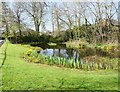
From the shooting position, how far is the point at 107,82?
5.38 meters

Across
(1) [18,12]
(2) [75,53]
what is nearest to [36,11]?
(1) [18,12]

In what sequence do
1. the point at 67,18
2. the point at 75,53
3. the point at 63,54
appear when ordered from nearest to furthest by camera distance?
1. the point at 63,54
2. the point at 75,53
3. the point at 67,18

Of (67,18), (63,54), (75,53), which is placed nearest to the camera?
(63,54)

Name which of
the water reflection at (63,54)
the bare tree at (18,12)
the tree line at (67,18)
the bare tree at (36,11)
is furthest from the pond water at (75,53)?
the bare tree at (18,12)

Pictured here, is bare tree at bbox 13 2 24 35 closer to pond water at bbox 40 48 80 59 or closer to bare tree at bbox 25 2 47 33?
bare tree at bbox 25 2 47 33

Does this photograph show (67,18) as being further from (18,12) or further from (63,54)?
(63,54)

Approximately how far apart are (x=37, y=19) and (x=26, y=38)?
3.52m

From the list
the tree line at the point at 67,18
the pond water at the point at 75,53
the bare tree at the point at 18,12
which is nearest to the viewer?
the pond water at the point at 75,53

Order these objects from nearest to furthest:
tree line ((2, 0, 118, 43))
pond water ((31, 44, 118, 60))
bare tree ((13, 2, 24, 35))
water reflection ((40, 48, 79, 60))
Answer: pond water ((31, 44, 118, 60)) → water reflection ((40, 48, 79, 60)) → tree line ((2, 0, 118, 43)) → bare tree ((13, 2, 24, 35))

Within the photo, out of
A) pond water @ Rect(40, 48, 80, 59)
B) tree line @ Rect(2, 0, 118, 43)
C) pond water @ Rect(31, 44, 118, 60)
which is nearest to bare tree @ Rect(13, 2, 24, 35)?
tree line @ Rect(2, 0, 118, 43)

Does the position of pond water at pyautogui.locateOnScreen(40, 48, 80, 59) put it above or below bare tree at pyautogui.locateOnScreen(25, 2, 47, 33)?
below

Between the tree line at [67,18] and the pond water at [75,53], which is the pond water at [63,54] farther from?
the tree line at [67,18]

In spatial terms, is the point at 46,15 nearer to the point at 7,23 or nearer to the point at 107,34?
the point at 7,23

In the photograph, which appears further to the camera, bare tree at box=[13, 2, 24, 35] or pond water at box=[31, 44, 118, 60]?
bare tree at box=[13, 2, 24, 35]
